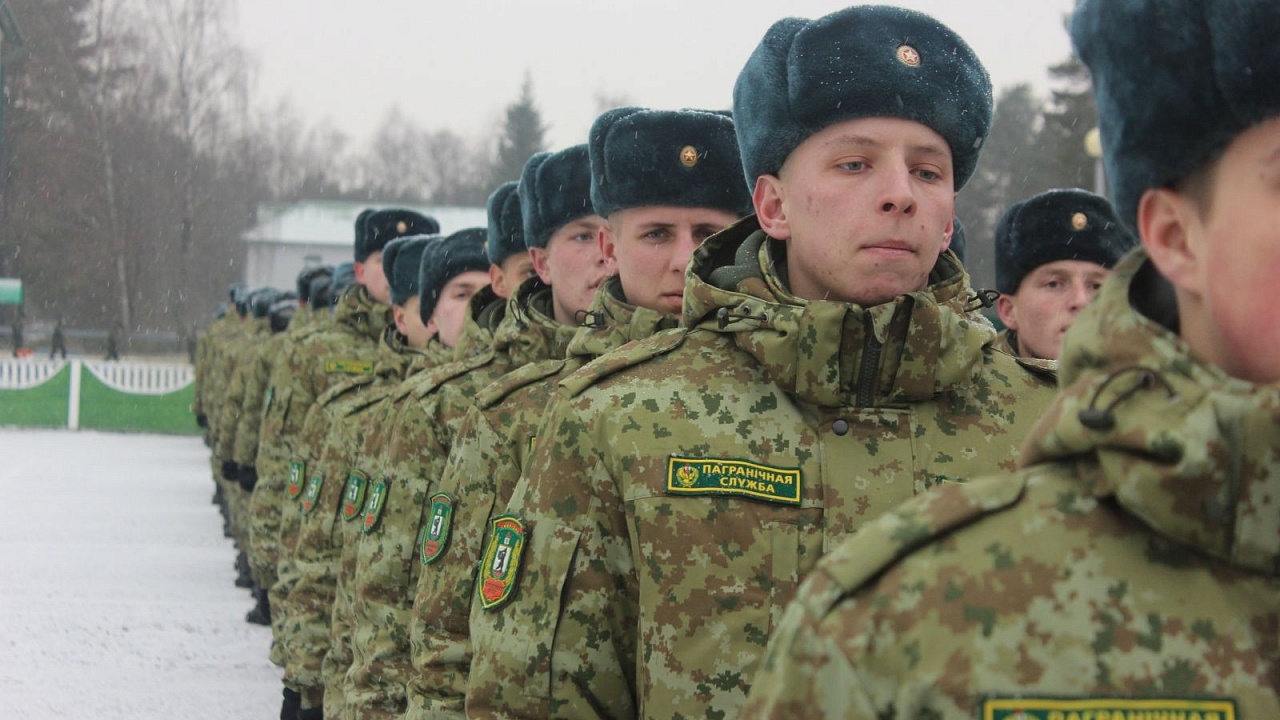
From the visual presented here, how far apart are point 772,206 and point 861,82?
1.00 feet

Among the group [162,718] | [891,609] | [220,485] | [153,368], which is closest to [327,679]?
[162,718]

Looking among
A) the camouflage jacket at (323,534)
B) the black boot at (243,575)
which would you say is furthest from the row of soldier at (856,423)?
the black boot at (243,575)

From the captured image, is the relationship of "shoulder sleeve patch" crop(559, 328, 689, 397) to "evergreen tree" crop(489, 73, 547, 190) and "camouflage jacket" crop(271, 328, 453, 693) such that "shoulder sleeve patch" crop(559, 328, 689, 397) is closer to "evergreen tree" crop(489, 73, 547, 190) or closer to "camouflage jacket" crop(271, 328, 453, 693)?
"camouflage jacket" crop(271, 328, 453, 693)

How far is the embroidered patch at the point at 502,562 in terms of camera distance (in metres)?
2.82

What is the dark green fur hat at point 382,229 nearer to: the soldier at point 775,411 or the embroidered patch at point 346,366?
the embroidered patch at point 346,366

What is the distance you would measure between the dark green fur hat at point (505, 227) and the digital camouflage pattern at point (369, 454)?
169mm

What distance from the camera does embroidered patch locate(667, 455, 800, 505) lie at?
2545 millimetres

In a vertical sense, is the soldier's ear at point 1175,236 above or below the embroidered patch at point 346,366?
above

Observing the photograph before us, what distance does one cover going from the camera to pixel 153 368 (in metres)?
30.2

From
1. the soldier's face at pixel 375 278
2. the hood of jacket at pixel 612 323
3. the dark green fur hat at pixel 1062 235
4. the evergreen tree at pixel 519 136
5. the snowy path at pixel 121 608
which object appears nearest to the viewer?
the hood of jacket at pixel 612 323

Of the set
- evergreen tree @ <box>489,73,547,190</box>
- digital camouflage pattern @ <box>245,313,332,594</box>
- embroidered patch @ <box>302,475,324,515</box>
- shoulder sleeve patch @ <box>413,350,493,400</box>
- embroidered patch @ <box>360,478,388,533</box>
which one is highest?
evergreen tree @ <box>489,73,547,190</box>

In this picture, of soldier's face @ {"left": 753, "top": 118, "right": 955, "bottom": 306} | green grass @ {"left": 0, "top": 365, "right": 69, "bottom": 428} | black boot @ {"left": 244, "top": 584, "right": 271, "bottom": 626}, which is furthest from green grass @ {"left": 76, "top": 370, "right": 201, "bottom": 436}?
soldier's face @ {"left": 753, "top": 118, "right": 955, "bottom": 306}

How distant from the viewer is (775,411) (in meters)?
2.63

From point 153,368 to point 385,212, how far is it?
21.3 meters
